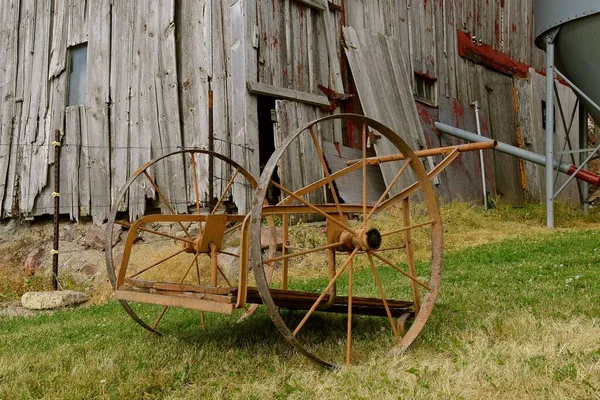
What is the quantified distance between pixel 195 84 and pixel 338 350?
18.0ft

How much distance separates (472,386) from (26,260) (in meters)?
8.19

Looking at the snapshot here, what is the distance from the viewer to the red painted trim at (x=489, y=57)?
1267cm

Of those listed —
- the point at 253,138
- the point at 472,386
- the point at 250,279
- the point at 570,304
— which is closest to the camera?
the point at 472,386

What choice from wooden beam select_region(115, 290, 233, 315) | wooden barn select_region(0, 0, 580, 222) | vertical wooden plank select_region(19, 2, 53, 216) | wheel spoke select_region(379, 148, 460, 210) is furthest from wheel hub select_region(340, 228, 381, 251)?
vertical wooden plank select_region(19, 2, 53, 216)

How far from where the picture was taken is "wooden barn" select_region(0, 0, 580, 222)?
8414 millimetres

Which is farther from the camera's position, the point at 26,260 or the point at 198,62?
the point at 26,260

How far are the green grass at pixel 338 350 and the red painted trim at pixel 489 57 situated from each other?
7921mm

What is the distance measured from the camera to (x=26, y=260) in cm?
952

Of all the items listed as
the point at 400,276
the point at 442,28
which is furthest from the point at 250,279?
the point at 442,28

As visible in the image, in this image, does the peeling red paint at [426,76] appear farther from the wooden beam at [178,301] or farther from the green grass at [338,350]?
the wooden beam at [178,301]

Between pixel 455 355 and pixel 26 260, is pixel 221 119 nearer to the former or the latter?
pixel 26 260

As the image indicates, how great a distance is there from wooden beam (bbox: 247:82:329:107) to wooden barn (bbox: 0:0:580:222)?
2 centimetres

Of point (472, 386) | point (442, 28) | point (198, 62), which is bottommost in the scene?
point (472, 386)

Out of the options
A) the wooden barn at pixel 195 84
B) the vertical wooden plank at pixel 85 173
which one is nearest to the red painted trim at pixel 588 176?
the wooden barn at pixel 195 84
